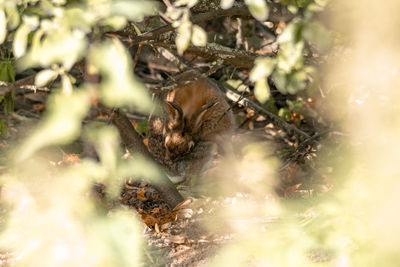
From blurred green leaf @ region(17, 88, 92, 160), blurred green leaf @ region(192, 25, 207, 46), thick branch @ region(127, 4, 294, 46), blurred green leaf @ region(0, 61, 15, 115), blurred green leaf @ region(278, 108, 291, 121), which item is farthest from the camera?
blurred green leaf @ region(278, 108, 291, 121)

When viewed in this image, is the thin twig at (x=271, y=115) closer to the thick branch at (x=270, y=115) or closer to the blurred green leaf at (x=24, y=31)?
the thick branch at (x=270, y=115)

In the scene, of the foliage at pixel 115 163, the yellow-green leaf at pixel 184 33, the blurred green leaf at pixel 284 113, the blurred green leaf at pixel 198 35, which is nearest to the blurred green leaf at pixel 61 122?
the foliage at pixel 115 163

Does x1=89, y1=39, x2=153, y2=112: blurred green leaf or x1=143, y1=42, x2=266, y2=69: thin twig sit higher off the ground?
x1=89, y1=39, x2=153, y2=112: blurred green leaf

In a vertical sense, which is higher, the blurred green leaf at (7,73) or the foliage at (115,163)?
the foliage at (115,163)

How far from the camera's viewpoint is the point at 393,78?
5.36ft

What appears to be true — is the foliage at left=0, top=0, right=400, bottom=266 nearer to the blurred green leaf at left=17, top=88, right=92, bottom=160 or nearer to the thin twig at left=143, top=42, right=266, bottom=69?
the blurred green leaf at left=17, top=88, right=92, bottom=160

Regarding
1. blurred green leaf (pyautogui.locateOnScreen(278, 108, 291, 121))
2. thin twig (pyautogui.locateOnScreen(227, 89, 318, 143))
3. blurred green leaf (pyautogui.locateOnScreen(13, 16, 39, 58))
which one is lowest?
blurred green leaf (pyautogui.locateOnScreen(278, 108, 291, 121))

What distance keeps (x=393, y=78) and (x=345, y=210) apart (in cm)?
61

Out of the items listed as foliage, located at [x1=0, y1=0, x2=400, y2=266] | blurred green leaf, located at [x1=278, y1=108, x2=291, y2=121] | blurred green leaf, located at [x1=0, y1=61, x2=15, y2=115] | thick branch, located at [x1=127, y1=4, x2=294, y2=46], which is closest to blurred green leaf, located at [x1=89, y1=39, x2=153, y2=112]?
foliage, located at [x1=0, y1=0, x2=400, y2=266]

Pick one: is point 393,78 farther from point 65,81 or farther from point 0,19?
point 0,19

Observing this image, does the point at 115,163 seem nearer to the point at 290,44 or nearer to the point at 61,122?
the point at 61,122

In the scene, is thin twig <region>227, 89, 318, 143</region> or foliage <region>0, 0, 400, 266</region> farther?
thin twig <region>227, 89, 318, 143</region>

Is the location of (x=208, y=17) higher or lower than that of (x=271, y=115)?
higher

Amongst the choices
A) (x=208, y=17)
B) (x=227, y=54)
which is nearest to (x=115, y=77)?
(x=208, y=17)
